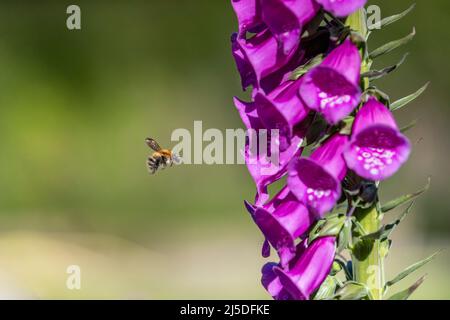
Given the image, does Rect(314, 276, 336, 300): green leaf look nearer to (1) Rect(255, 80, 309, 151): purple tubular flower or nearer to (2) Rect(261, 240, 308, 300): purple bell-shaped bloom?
(2) Rect(261, 240, 308, 300): purple bell-shaped bloom

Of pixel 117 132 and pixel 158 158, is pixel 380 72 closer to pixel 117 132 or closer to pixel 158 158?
pixel 158 158

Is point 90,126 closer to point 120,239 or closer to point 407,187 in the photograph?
point 120,239

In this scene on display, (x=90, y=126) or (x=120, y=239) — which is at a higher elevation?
(x=90, y=126)

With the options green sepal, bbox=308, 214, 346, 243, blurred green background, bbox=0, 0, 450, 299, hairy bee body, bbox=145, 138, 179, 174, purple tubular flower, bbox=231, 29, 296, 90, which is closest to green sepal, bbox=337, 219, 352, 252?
green sepal, bbox=308, 214, 346, 243

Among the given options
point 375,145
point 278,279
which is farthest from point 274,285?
point 375,145

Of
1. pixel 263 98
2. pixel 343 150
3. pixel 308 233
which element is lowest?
pixel 308 233

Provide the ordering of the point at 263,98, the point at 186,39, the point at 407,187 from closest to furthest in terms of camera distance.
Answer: the point at 263,98 < the point at 407,187 < the point at 186,39

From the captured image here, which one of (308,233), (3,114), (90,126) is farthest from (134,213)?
(308,233)
